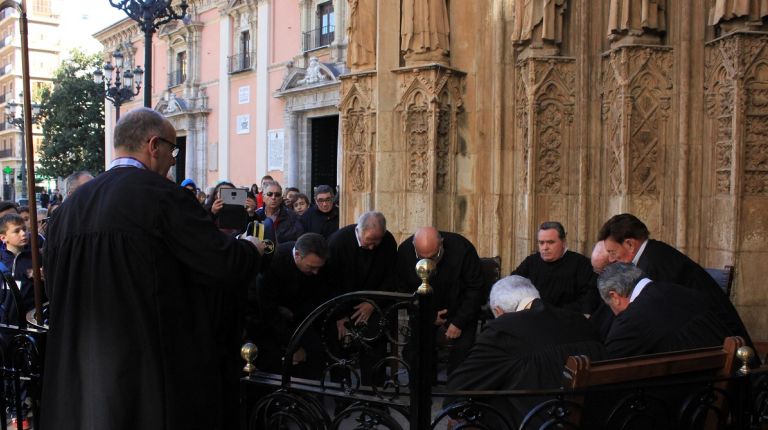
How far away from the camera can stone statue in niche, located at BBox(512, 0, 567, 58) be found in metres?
7.32

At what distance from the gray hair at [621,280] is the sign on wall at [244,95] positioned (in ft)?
96.1

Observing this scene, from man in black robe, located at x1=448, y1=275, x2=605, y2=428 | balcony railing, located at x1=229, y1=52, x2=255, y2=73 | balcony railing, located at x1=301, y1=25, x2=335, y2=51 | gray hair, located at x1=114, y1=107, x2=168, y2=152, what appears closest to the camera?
gray hair, located at x1=114, y1=107, x2=168, y2=152

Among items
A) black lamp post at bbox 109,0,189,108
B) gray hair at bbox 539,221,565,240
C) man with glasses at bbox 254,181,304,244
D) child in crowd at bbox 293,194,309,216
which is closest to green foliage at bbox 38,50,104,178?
black lamp post at bbox 109,0,189,108

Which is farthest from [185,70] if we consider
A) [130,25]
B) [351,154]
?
[351,154]

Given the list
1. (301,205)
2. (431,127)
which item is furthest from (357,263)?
(301,205)

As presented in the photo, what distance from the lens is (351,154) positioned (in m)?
8.30

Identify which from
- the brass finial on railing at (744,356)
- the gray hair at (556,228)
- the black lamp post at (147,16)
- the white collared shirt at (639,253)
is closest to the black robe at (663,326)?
the brass finial on railing at (744,356)

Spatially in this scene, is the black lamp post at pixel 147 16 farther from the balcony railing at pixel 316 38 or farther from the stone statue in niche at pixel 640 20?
the balcony railing at pixel 316 38

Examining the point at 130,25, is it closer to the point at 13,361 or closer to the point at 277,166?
the point at 277,166

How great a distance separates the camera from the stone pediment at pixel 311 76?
85.9 feet

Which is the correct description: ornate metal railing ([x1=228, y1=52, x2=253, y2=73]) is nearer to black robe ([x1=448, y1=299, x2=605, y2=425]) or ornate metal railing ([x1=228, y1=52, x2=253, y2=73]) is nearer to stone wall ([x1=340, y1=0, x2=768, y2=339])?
stone wall ([x1=340, y1=0, x2=768, y2=339])

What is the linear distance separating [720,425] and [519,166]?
15.0ft

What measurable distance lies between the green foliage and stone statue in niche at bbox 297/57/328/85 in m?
23.4

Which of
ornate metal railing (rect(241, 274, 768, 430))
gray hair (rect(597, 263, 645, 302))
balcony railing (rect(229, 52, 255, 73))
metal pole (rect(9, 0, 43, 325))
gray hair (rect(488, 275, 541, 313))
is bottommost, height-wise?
ornate metal railing (rect(241, 274, 768, 430))
